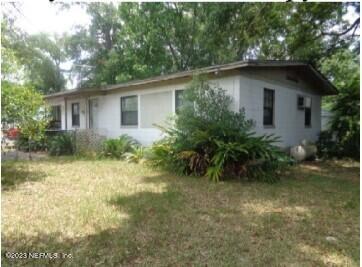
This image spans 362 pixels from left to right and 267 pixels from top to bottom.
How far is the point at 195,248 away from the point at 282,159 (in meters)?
4.62

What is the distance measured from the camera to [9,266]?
9.36 feet

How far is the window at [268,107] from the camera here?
9.88m

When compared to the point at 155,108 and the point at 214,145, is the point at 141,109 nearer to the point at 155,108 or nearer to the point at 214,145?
the point at 155,108

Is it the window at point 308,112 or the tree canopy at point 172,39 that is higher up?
the tree canopy at point 172,39

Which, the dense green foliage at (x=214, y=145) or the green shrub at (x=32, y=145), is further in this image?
the green shrub at (x=32, y=145)

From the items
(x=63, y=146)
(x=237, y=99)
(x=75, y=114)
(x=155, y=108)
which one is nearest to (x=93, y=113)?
(x=75, y=114)

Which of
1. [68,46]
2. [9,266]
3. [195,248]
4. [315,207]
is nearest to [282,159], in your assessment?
[315,207]

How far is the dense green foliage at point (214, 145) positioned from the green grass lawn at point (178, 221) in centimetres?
50

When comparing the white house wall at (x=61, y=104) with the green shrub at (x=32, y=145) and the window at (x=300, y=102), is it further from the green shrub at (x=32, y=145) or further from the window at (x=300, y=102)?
the window at (x=300, y=102)

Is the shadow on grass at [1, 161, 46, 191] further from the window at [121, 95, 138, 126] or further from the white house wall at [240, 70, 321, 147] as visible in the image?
the white house wall at [240, 70, 321, 147]

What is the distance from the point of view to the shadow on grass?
6084 mm

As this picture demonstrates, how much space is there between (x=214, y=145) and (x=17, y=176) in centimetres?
472

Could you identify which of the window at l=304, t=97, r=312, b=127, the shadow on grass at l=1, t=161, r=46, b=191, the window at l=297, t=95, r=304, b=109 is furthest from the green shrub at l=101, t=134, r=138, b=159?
the window at l=304, t=97, r=312, b=127

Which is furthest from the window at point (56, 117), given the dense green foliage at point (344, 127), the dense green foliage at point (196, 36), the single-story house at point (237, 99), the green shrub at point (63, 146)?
the dense green foliage at point (344, 127)
